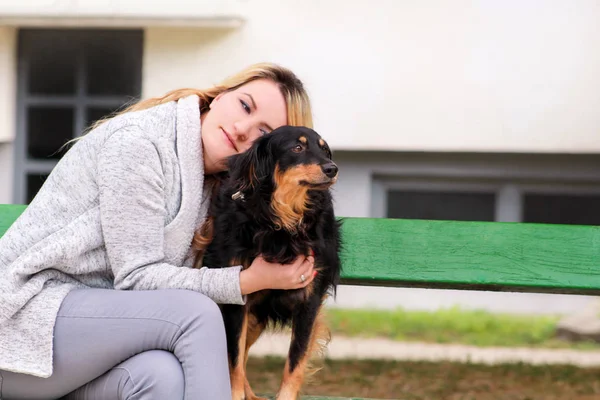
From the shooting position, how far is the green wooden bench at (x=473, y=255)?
3.03m

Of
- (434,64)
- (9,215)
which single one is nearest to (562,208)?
(434,64)

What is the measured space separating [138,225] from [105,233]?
98 millimetres

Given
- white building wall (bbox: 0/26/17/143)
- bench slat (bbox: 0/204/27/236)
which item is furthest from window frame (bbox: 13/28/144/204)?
bench slat (bbox: 0/204/27/236)

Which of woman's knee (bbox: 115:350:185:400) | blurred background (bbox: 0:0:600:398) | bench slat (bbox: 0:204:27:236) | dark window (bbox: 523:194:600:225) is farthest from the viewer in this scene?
dark window (bbox: 523:194:600:225)

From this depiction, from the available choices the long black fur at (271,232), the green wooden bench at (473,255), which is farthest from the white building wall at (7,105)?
the long black fur at (271,232)

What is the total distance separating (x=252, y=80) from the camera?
9.26 ft

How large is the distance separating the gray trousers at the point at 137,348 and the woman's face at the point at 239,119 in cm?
49

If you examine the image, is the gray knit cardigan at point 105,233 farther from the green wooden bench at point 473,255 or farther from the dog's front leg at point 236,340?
the green wooden bench at point 473,255

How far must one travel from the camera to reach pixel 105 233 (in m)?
2.49

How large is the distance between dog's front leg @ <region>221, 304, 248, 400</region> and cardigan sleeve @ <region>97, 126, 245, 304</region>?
170 millimetres

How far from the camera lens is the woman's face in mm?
2703

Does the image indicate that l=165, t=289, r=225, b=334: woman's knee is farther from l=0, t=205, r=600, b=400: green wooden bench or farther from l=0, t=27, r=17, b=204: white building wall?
l=0, t=27, r=17, b=204: white building wall

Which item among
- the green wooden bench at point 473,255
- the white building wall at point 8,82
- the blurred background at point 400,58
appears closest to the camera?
the green wooden bench at point 473,255

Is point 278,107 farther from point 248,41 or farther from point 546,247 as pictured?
point 248,41
